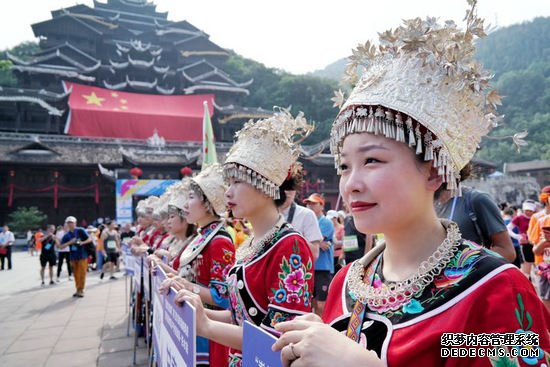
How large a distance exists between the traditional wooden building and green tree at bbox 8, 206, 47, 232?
1.06 metres

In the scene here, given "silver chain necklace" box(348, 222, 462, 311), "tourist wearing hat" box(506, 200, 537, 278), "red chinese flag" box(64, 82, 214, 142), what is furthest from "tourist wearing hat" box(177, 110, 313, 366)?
"red chinese flag" box(64, 82, 214, 142)

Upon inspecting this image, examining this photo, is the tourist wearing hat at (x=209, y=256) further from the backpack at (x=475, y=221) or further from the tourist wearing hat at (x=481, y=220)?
the backpack at (x=475, y=221)

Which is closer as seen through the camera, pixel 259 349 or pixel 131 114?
pixel 259 349

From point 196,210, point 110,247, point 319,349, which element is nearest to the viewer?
point 319,349

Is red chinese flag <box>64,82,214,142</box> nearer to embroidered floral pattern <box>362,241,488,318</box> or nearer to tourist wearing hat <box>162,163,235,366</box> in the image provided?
tourist wearing hat <box>162,163,235,366</box>

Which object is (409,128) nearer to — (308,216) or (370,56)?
(370,56)

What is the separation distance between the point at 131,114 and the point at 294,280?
1401 inches

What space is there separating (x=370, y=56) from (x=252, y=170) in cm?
112

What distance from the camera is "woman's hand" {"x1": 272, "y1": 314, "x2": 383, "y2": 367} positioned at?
913mm

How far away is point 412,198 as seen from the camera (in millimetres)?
1153

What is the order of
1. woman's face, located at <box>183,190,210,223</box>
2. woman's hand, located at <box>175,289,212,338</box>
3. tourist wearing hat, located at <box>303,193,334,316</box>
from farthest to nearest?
tourist wearing hat, located at <box>303,193,334,316</box>
woman's face, located at <box>183,190,210,223</box>
woman's hand, located at <box>175,289,212,338</box>

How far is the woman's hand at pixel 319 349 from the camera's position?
3.00 ft

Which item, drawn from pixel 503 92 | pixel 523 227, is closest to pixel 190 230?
pixel 523 227

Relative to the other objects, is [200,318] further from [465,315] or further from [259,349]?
[465,315]
